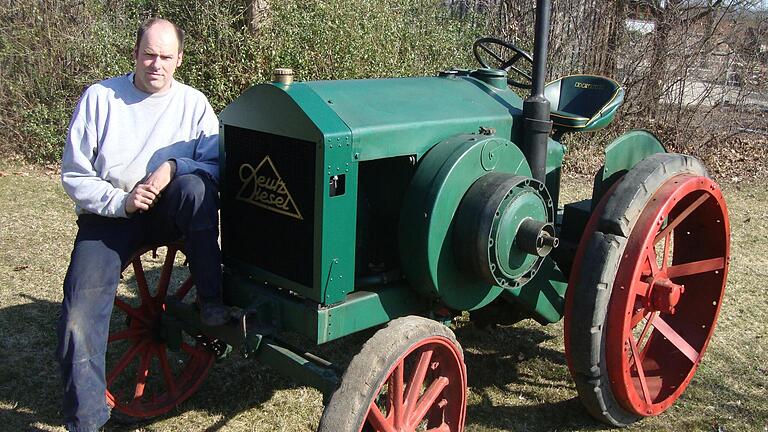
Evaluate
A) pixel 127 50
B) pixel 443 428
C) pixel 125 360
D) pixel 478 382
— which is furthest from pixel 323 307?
pixel 127 50

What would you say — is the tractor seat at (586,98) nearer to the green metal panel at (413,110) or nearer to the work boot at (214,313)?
the green metal panel at (413,110)

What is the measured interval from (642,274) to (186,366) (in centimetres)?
206

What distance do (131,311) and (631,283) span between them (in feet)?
6.65

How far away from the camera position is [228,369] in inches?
144

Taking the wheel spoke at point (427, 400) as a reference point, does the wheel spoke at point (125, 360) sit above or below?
below

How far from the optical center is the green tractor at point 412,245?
249 cm

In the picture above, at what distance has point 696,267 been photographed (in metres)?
3.31

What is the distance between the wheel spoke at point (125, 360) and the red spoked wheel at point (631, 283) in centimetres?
178

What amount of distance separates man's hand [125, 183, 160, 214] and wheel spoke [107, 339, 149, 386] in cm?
78

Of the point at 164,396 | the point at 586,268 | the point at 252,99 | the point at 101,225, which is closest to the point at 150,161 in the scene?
the point at 101,225

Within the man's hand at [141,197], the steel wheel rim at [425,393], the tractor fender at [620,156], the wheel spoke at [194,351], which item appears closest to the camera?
the steel wheel rim at [425,393]

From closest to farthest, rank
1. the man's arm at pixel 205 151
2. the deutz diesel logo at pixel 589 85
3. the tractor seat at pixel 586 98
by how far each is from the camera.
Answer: the man's arm at pixel 205 151 → the tractor seat at pixel 586 98 → the deutz diesel logo at pixel 589 85

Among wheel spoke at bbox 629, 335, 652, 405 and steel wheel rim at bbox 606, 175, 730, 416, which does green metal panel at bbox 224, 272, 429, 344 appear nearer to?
steel wheel rim at bbox 606, 175, 730, 416

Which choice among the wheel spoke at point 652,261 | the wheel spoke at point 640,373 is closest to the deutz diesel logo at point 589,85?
the wheel spoke at point 652,261
